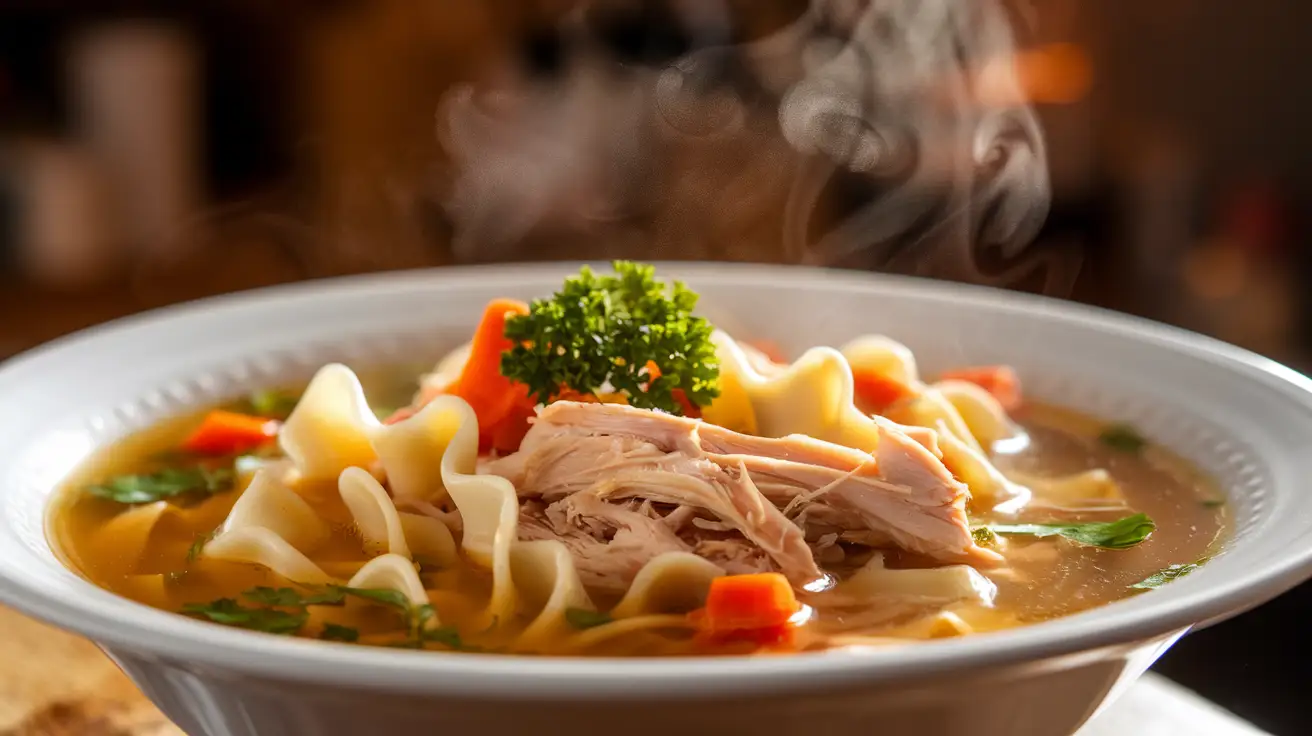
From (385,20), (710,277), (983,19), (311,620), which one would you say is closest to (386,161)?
(385,20)

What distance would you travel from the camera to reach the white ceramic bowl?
1108mm

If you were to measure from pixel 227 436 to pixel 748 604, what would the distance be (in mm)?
1244

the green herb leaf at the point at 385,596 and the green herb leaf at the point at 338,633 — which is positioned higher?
→ the green herb leaf at the point at 385,596

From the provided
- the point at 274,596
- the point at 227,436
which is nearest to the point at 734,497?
the point at 274,596

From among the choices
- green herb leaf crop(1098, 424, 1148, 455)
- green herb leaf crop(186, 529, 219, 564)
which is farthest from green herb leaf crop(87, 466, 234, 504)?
green herb leaf crop(1098, 424, 1148, 455)

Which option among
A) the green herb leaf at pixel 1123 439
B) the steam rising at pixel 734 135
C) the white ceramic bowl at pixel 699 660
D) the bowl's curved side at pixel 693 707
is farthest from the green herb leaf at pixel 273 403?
the steam rising at pixel 734 135

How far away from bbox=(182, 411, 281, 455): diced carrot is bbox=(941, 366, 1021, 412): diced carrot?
1355 millimetres

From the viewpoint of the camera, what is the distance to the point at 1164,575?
1.74m

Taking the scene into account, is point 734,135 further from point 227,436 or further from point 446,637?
point 446,637

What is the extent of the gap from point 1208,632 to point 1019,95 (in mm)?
4121

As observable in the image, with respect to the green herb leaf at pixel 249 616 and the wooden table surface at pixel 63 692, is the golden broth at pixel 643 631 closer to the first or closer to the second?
the green herb leaf at pixel 249 616

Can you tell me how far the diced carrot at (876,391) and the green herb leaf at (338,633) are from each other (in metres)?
1.04

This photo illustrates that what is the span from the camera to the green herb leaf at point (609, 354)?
6.38 feet

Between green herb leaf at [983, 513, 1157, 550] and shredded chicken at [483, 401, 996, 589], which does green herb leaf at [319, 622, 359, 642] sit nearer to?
shredded chicken at [483, 401, 996, 589]
